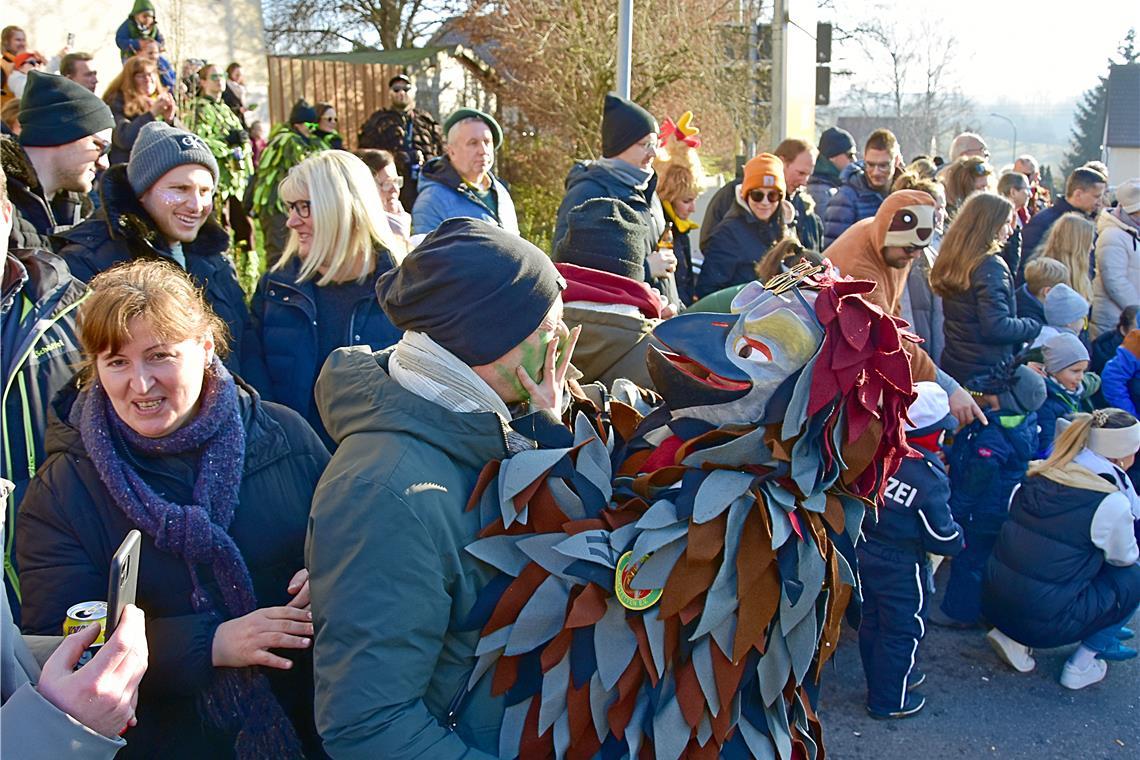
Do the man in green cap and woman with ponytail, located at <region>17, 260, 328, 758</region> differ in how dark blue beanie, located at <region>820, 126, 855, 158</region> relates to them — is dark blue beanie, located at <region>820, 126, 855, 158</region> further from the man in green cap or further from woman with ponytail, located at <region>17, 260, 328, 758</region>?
woman with ponytail, located at <region>17, 260, 328, 758</region>

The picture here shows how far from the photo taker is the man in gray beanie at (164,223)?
329 cm

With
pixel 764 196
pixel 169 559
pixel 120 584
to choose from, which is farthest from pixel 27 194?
pixel 764 196

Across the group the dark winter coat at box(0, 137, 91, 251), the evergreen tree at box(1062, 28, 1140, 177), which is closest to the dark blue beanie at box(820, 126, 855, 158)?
the dark winter coat at box(0, 137, 91, 251)

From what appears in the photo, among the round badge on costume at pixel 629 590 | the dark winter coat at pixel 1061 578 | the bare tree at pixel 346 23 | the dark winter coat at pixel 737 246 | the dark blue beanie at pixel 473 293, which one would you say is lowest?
the dark winter coat at pixel 1061 578

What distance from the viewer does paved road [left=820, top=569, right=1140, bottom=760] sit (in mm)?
3633

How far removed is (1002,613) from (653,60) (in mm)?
10418

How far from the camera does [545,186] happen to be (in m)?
13.7

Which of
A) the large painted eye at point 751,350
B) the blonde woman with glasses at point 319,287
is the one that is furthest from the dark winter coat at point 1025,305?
the large painted eye at point 751,350

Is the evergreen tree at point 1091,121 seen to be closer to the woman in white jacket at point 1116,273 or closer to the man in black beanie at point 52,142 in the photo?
the woman in white jacket at point 1116,273

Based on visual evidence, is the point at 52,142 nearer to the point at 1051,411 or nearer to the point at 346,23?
the point at 1051,411

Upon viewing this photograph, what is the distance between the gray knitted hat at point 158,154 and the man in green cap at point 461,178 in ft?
5.58

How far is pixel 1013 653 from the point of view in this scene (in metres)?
4.20

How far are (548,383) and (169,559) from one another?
90cm

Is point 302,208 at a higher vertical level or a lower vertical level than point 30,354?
higher
